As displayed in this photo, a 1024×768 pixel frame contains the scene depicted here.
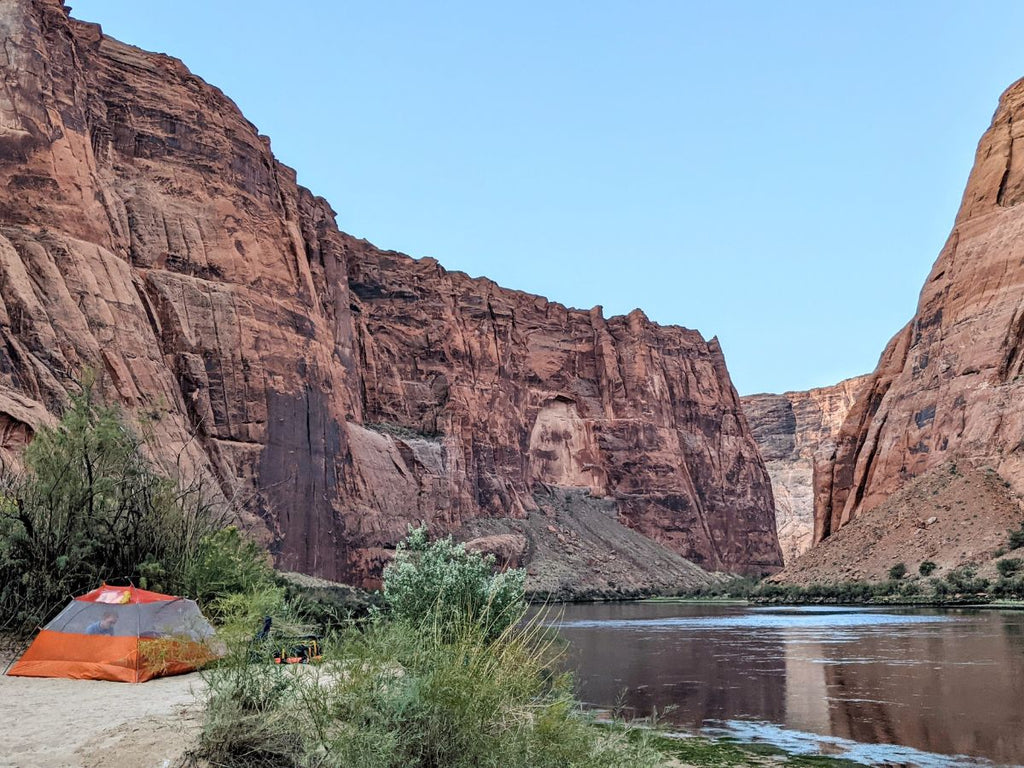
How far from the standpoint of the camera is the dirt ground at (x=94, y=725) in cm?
822

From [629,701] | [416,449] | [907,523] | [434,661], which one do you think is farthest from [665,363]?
[434,661]

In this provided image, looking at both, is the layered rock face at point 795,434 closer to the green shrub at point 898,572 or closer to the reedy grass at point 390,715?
the green shrub at point 898,572

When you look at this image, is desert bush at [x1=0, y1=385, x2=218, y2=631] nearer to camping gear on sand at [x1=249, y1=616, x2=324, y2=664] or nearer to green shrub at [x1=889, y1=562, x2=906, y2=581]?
camping gear on sand at [x1=249, y1=616, x2=324, y2=664]

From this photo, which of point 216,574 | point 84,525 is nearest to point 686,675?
point 216,574

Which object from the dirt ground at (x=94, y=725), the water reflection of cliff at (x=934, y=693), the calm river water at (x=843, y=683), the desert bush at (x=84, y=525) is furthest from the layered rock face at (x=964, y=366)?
the dirt ground at (x=94, y=725)

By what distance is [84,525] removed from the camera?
50.4 ft

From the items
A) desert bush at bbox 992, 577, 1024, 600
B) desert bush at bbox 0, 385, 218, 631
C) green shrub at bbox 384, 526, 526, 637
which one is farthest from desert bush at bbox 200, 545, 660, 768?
desert bush at bbox 992, 577, 1024, 600

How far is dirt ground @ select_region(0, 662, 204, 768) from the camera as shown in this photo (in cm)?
822

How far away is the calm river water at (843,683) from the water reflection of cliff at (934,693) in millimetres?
28

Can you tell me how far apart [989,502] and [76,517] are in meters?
46.9

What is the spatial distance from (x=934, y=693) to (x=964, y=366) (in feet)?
148

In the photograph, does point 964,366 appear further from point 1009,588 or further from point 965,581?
point 1009,588

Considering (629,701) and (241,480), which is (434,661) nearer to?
(629,701)

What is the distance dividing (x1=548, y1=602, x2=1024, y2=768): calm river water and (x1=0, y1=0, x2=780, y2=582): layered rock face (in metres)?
13.1
